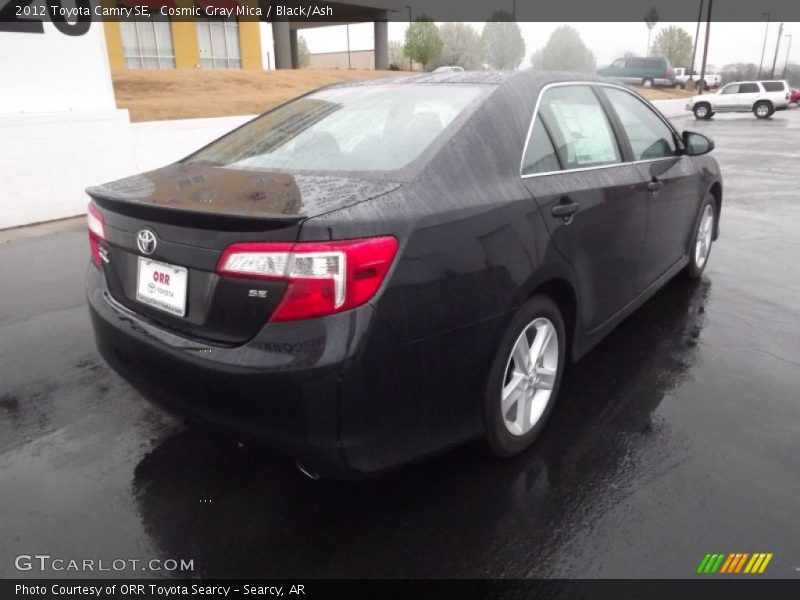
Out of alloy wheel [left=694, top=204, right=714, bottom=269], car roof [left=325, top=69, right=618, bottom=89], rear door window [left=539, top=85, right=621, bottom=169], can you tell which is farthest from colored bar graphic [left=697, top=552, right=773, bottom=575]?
alloy wheel [left=694, top=204, right=714, bottom=269]

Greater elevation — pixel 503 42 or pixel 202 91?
pixel 503 42

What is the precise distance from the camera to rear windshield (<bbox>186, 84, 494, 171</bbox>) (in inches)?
101

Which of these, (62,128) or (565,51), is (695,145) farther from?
(565,51)

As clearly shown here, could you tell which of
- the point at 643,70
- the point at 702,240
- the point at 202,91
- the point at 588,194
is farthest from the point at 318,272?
the point at 643,70

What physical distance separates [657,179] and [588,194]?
1014mm

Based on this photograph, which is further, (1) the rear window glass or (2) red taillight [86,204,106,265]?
(1) the rear window glass

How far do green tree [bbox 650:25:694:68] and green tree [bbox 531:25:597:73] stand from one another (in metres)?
11.3

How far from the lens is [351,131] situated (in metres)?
2.83

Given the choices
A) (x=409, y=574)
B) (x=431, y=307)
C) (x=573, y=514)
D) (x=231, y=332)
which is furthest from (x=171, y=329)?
(x=573, y=514)

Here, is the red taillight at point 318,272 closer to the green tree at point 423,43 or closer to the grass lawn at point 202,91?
the grass lawn at point 202,91

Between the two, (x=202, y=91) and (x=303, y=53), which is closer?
(x=202, y=91)

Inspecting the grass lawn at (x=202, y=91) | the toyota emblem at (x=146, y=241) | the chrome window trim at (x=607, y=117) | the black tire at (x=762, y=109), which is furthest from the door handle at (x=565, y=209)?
the black tire at (x=762, y=109)

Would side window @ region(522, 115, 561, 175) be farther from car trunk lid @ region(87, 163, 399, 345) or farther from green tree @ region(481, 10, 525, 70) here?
green tree @ region(481, 10, 525, 70)
